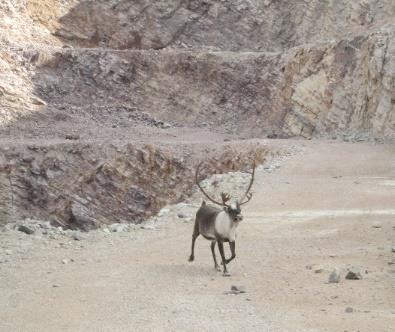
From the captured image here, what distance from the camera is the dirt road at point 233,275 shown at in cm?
612

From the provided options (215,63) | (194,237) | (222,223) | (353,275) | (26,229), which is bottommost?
(26,229)

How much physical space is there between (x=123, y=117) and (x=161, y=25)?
845 centimetres

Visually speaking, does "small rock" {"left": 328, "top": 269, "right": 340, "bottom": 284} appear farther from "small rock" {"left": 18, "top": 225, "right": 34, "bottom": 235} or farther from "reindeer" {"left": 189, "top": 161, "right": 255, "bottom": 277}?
"small rock" {"left": 18, "top": 225, "right": 34, "bottom": 235}

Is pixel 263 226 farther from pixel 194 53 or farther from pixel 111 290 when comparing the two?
pixel 194 53

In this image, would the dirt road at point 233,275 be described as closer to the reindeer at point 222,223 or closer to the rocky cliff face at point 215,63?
the reindeer at point 222,223

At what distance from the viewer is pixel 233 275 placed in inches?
309

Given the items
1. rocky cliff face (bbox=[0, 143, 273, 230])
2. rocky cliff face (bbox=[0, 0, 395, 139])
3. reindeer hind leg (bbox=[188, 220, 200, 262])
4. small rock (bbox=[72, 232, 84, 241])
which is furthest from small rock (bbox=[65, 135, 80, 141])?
reindeer hind leg (bbox=[188, 220, 200, 262])

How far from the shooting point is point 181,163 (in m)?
19.4

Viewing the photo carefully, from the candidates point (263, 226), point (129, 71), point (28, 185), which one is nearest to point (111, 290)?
point (263, 226)

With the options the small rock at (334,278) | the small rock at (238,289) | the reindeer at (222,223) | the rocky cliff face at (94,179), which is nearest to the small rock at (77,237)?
the reindeer at (222,223)

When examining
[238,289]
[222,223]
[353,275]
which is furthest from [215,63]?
[238,289]

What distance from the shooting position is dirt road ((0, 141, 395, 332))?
6.12m

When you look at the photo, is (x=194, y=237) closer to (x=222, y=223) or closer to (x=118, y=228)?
(x=222, y=223)

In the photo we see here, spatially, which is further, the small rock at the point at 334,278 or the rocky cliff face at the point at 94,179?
the rocky cliff face at the point at 94,179
